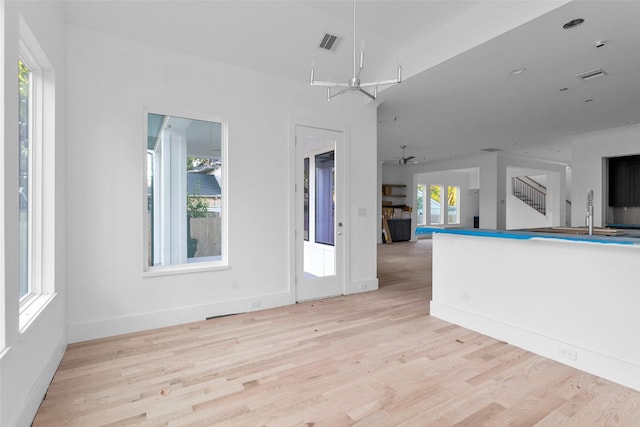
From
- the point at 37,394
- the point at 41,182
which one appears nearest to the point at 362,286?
the point at 37,394

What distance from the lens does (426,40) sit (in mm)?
3748

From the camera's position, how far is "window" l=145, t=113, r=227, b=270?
3629 millimetres

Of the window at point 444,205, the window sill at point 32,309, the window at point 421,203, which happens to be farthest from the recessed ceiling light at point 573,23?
the window at point 444,205

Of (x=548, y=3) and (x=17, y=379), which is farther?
(x=548, y=3)

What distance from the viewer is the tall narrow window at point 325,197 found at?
4.64 metres

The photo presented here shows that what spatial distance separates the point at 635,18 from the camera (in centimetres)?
281

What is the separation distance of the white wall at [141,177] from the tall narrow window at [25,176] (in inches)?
25.2

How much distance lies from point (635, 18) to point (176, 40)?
424 cm

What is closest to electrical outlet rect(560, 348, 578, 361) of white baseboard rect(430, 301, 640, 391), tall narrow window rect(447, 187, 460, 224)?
white baseboard rect(430, 301, 640, 391)

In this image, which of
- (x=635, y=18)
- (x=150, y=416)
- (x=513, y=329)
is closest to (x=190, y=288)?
(x=150, y=416)

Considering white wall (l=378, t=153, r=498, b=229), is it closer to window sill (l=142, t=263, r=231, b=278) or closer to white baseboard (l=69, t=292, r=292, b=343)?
white baseboard (l=69, t=292, r=292, b=343)

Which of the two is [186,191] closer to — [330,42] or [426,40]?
[330,42]

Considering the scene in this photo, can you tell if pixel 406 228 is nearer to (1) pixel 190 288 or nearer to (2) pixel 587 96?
(2) pixel 587 96

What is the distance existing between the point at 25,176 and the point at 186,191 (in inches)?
62.0
